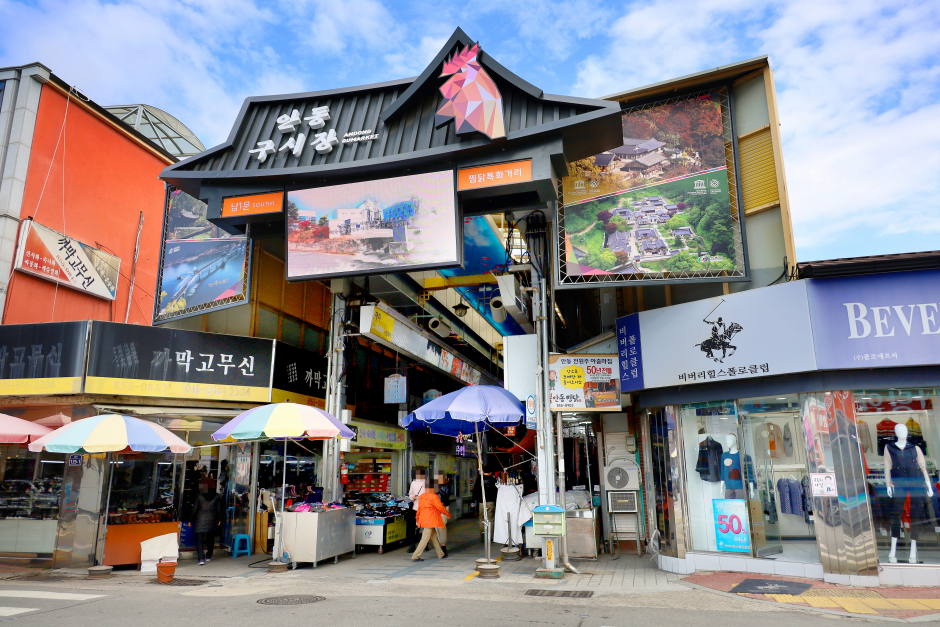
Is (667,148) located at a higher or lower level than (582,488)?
higher

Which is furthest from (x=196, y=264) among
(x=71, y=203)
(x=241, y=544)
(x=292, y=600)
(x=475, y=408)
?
Answer: (x=292, y=600)

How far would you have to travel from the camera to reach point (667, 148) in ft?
38.3

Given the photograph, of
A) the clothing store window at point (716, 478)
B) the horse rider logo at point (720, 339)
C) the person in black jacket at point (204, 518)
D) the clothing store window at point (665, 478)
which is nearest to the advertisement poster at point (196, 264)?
the person in black jacket at point (204, 518)

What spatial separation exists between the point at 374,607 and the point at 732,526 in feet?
20.2

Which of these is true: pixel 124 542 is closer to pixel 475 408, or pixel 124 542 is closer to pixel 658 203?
pixel 475 408

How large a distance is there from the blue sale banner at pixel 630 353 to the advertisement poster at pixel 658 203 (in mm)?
887

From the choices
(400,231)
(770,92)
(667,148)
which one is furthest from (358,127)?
(770,92)

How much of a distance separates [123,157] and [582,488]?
15.4 metres

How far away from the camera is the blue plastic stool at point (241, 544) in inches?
532

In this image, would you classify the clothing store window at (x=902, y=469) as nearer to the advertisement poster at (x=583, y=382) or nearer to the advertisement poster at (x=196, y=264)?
the advertisement poster at (x=583, y=382)

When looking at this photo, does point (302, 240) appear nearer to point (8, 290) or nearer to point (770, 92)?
point (8, 290)

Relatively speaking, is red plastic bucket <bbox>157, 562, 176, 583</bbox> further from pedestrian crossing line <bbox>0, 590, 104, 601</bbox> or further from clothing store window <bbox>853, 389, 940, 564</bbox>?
clothing store window <bbox>853, 389, 940, 564</bbox>

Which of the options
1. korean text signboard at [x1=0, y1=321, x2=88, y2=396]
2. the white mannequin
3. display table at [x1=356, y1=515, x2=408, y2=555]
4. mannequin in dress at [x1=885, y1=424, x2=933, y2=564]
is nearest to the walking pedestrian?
display table at [x1=356, y1=515, x2=408, y2=555]

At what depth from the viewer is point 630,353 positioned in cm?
1154
